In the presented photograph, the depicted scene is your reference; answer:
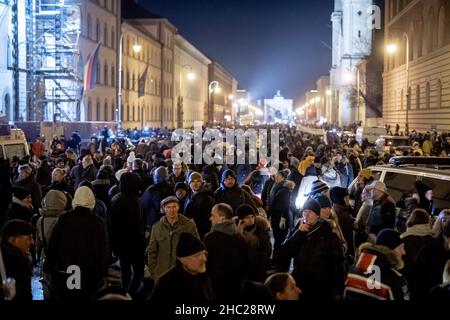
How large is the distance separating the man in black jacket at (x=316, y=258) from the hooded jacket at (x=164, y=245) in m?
1.43

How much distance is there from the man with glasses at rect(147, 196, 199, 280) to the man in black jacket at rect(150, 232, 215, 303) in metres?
2.59

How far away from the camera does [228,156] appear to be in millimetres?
20109

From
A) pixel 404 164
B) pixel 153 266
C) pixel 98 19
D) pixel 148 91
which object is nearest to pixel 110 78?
pixel 98 19

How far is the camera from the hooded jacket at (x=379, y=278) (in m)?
5.66

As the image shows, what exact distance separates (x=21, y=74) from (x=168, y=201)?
3656cm

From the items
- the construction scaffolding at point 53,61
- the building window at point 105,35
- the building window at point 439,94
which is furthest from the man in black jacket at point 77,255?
the building window at point 105,35

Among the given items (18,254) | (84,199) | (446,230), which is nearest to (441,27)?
(446,230)

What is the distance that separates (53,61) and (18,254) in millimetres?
41678

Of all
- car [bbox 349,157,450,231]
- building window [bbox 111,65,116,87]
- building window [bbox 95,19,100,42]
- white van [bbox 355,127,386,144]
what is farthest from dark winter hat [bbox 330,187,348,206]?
building window [bbox 111,65,116,87]

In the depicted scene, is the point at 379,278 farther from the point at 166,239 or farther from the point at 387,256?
the point at 166,239

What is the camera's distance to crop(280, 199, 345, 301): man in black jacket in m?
6.94

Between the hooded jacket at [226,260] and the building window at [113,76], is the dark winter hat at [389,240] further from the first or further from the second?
the building window at [113,76]

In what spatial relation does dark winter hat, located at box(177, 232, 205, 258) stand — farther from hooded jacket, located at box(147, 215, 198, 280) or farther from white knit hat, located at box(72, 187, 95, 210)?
hooded jacket, located at box(147, 215, 198, 280)
